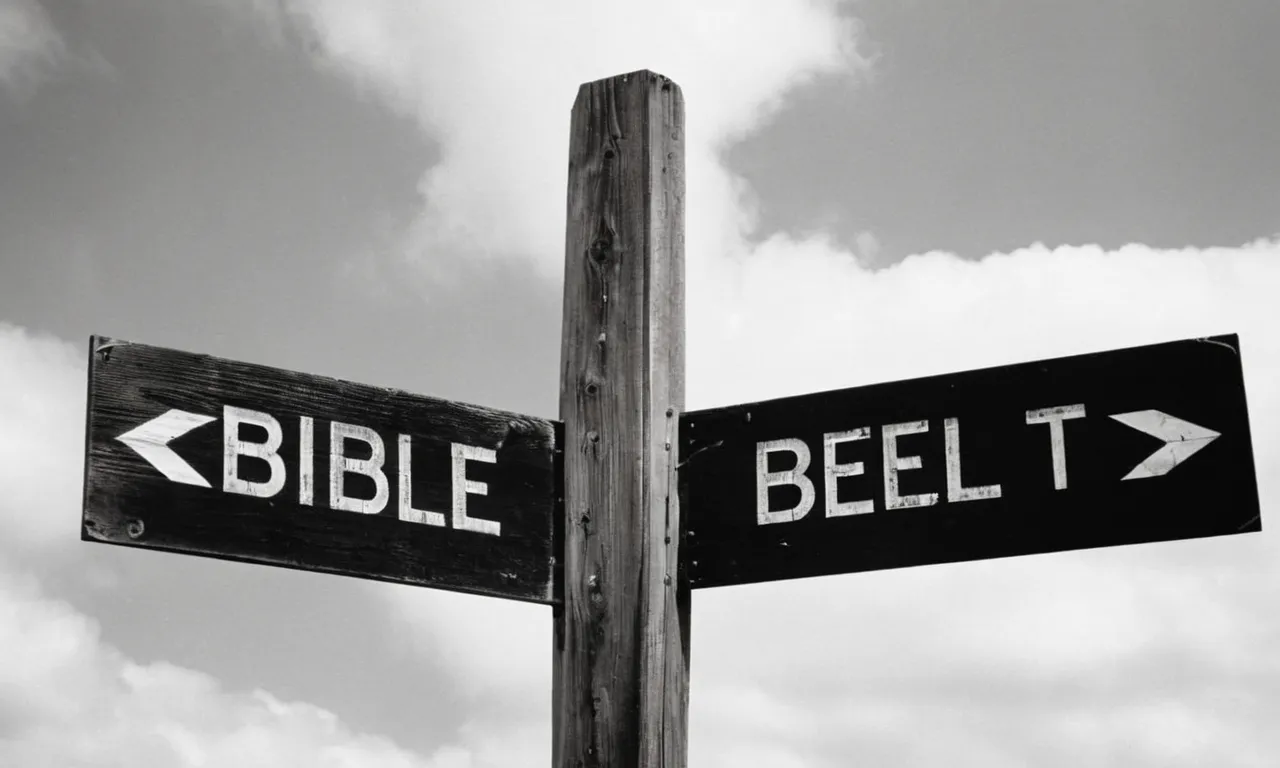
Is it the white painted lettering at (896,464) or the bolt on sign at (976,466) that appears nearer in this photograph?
the bolt on sign at (976,466)

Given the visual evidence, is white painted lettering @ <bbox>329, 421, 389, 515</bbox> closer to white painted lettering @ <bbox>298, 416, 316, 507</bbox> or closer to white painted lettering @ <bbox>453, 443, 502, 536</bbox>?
white painted lettering @ <bbox>298, 416, 316, 507</bbox>

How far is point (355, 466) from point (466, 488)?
25cm

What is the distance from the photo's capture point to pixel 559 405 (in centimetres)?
335

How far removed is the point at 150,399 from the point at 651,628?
1.13m

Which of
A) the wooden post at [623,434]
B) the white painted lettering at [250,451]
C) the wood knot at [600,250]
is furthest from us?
the wood knot at [600,250]

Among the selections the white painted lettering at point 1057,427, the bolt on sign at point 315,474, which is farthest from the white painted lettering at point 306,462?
the white painted lettering at point 1057,427

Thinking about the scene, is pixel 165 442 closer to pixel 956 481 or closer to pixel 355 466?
pixel 355 466

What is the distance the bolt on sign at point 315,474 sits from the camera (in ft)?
9.13

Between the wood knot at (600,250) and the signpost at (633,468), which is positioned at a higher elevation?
the wood knot at (600,250)

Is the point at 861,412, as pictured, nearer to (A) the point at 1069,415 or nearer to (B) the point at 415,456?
(A) the point at 1069,415

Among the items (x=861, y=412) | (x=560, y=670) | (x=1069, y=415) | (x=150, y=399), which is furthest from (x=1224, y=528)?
(x=150, y=399)

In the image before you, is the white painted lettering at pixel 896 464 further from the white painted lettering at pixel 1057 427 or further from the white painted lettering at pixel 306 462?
the white painted lettering at pixel 306 462

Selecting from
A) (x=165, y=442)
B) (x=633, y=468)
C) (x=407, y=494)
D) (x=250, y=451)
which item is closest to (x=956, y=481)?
(x=633, y=468)

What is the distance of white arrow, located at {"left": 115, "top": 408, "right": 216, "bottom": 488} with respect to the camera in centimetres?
279
